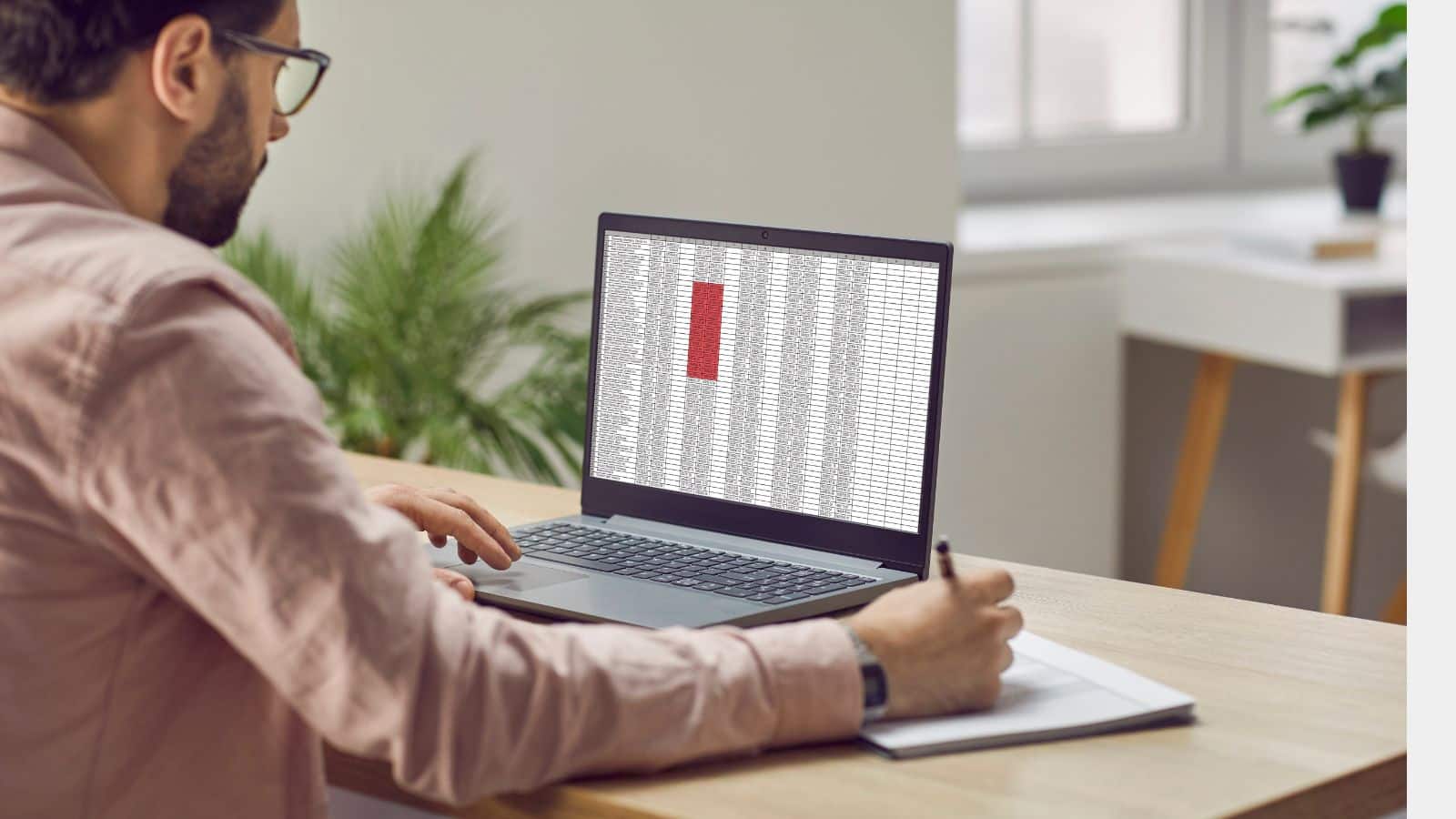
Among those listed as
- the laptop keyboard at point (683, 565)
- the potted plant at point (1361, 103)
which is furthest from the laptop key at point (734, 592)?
the potted plant at point (1361, 103)

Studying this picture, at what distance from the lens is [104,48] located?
90cm

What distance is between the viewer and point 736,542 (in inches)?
50.8

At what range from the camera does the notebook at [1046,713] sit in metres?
0.94

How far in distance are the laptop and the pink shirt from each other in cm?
19

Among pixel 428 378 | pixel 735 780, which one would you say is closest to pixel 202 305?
pixel 735 780

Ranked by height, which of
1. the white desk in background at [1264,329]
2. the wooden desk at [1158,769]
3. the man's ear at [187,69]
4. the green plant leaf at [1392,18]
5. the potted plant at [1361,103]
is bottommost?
the wooden desk at [1158,769]

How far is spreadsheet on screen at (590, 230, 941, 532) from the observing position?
121 cm

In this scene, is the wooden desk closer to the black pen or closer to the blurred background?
the black pen

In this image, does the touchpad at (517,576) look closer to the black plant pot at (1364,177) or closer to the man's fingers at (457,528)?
the man's fingers at (457,528)

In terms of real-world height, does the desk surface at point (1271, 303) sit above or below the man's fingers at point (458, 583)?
above

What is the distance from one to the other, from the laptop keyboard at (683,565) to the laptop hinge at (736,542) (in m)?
0.01

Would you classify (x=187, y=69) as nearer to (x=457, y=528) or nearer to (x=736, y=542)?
(x=457, y=528)

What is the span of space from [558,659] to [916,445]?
0.39 m
